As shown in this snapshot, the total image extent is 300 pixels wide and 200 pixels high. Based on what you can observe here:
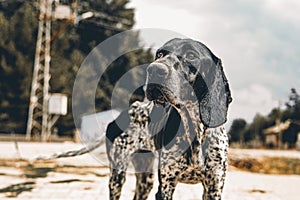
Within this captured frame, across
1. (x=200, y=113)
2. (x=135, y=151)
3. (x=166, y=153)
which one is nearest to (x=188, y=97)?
(x=200, y=113)

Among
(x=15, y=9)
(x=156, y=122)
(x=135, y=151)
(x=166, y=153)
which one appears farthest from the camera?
(x=15, y=9)

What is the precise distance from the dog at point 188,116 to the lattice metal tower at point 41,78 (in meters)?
20.5

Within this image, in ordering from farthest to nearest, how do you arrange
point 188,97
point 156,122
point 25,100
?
point 25,100, point 156,122, point 188,97

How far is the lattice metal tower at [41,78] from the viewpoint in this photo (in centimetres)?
2381

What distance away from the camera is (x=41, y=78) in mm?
26062

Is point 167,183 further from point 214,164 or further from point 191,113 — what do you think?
point 191,113

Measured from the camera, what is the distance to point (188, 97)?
3641 mm

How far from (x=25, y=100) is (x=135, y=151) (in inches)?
1110

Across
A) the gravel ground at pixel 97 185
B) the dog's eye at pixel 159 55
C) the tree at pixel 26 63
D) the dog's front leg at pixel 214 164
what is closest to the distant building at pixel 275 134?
the gravel ground at pixel 97 185

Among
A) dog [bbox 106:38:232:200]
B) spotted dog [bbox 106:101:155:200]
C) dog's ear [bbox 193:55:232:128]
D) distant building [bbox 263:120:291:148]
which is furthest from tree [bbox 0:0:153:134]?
dog's ear [bbox 193:55:232:128]

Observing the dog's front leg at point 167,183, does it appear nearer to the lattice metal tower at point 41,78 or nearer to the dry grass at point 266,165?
the dry grass at point 266,165

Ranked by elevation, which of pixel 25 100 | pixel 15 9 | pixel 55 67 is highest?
pixel 15 9

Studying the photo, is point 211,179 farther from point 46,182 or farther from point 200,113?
point 46,182

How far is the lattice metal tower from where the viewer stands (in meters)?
23.8
